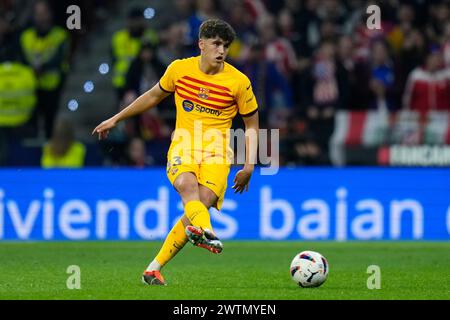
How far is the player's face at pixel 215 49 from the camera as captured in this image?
377 inches

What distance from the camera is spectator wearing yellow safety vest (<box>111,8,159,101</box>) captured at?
1788 cm

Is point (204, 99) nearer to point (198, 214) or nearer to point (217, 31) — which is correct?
point (217, 31)

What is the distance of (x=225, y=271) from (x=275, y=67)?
659 centimetres

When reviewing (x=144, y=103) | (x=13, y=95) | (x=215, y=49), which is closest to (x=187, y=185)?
(x=144, y=103)

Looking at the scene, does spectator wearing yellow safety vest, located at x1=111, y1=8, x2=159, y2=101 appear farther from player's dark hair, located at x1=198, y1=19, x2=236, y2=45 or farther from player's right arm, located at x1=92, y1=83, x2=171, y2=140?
player's dark hair, located at x1=198, y1=19, x2=236, y2=45

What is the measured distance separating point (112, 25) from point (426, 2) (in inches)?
204

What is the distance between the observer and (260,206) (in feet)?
53.6

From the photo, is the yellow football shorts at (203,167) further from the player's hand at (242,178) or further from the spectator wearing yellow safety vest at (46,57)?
the spectator wearing yellow safety vest at (46,57)

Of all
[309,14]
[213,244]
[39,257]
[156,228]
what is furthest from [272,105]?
[213,244]

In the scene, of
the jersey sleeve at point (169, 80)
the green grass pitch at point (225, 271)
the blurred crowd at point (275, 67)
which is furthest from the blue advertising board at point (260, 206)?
the jersey sleeve at point (169, 80)

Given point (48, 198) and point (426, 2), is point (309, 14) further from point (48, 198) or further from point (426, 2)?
point (48, 198)

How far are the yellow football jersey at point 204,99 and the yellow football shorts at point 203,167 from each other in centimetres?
8

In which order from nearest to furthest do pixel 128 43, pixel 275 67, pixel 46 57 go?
1. pixel 275 67
2. pixel 46 57
3. pixel 128 43
